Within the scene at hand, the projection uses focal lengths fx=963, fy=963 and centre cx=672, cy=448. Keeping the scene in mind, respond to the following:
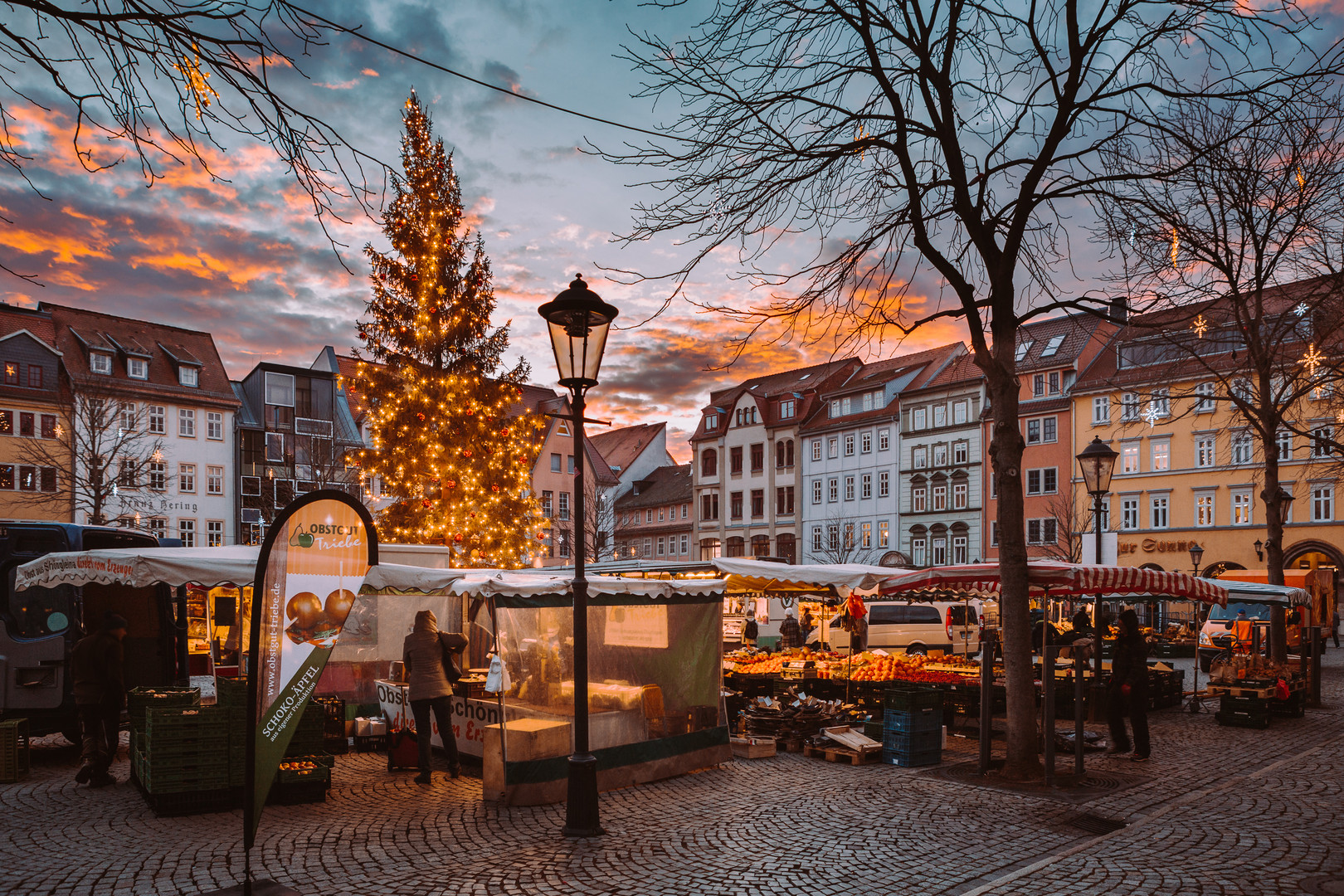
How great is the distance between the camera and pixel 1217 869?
7.34 metres

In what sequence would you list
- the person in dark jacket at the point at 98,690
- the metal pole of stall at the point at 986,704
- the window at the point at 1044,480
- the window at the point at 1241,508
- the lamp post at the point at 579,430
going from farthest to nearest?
the window at the point at 1044,480
the window at the point at 1241,508
the metal pole of stall at the point at 986,704
the person in dark jacket at the point at 98,690
the lamp post at the point at 579,430

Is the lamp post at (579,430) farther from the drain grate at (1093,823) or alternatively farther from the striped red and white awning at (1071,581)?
the striped red and white awning at (1071,581)

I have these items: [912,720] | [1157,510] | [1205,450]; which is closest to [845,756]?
[912,720]

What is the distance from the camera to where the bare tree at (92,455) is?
39781 millimetres

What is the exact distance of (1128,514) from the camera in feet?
164

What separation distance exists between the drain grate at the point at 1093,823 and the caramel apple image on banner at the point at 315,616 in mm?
6845

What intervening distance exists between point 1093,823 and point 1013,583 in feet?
9.44

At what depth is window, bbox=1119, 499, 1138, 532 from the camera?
163 ft

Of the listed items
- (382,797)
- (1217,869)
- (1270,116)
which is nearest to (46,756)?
(382,797)

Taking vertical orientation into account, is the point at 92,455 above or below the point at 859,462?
below

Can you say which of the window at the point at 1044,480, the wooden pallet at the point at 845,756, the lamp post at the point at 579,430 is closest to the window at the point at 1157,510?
the window at the point at 1044,480

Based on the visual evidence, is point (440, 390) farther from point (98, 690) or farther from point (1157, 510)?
point (1157, 510)

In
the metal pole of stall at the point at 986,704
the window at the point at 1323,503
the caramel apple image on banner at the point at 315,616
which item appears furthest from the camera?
the window at the point at 1323,503

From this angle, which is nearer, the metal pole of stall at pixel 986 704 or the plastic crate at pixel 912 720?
the metal pole of stall at pixel 986 704
